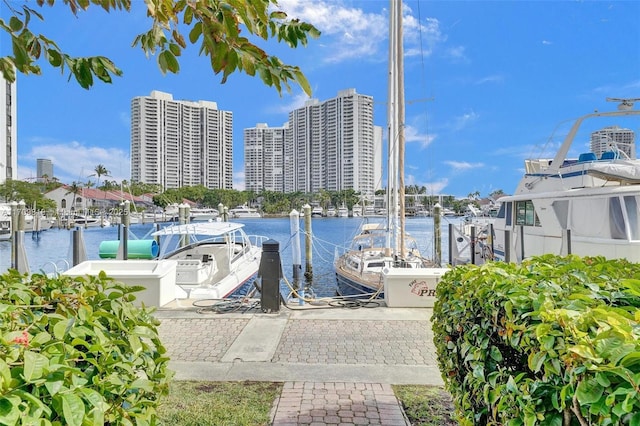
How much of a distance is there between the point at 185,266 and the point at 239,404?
8.41m

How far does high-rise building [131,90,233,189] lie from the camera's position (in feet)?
259

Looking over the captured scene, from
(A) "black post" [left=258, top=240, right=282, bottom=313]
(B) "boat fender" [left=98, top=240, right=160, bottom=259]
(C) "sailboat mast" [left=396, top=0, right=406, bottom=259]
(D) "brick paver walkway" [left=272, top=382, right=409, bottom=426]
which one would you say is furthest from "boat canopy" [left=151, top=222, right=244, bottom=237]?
(D) "brick paver walkway" [left=272, top=382, right=409, bottom=426]

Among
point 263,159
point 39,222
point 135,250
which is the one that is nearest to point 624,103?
point 135,250

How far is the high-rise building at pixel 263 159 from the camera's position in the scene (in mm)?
98562

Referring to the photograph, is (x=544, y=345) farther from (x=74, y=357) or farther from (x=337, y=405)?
(x=337, y=405)

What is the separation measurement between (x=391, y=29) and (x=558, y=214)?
747 cm

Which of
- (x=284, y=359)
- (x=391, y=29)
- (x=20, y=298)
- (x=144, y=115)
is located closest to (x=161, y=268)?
(x=284, y=359)

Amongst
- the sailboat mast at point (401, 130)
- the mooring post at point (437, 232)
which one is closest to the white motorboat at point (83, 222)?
the mooring post at point (437, 232)

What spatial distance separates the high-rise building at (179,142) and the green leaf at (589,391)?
83.7 metres

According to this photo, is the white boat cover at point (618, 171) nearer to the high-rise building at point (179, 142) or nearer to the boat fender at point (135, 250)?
the boat fender at point (135, 250)

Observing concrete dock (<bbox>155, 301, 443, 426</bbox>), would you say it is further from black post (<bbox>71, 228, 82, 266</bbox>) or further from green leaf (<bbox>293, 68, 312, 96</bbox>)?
black post (<bbox>71, 228, 82, 266</bbox>)

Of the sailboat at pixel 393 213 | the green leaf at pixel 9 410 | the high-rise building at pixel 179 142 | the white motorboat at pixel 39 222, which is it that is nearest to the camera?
the green leaf at pixel 9 410

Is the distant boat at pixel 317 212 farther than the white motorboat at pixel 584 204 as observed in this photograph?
Yes

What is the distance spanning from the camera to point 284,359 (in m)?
4.78
